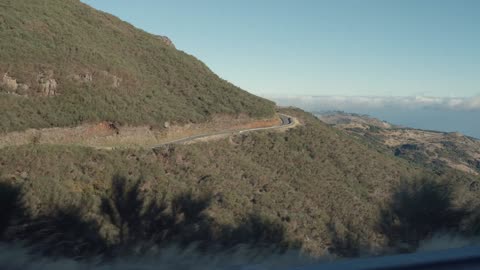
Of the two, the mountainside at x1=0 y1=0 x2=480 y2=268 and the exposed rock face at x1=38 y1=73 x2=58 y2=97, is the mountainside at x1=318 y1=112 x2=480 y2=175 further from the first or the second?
the exposed rock face at x1=38 y1=73 x2=58 y2=97

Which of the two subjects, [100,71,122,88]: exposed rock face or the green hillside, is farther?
[100,71,122,88]: exposed rock face

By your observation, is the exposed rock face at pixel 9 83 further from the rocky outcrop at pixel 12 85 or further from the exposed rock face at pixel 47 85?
the exposed rock face at pixel 47 85

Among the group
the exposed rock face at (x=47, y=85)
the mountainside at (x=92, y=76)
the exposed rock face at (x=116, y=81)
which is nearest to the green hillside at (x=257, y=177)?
the mountainside at (x=92, y=76)

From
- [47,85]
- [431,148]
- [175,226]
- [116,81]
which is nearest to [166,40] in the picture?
[116,81]

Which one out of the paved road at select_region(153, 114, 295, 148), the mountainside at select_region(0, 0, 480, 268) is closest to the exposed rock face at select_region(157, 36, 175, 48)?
the mountainside at select_region(0, 0, 480, 268)

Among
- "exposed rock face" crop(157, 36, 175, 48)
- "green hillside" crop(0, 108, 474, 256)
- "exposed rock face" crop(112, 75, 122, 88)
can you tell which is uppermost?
"exposed rock face" crop(157, 36, 175, 48)

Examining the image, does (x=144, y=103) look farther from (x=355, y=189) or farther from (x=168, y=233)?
(x=168, y=233)

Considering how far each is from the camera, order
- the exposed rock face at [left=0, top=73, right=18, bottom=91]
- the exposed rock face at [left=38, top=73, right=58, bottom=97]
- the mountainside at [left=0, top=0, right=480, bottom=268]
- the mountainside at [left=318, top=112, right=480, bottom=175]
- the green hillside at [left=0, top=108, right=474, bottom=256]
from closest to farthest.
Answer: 1. the mountainside at [left=0, top=0, right=480, bottom=268]
2. the green hillside at [left=0, top=108, right=474, bottom=256]
3. the exposed rock face at [left=0, top=73, right=18, bottom=91]
4. the exposed rock face at [left=38, top=73, right=58, bottom=97]
5. the mountainside at [left=318, top=112, right=480, bottom=175]
